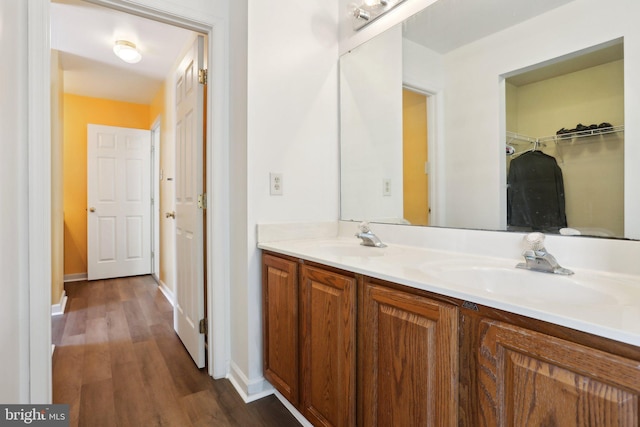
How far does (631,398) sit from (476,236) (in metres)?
0.78

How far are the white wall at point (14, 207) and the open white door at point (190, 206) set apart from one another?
0.72 metres

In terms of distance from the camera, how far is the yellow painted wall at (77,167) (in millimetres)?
3955

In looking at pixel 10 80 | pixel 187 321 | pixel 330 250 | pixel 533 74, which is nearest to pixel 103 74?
pixel 10 80

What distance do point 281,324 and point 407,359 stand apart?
72cm

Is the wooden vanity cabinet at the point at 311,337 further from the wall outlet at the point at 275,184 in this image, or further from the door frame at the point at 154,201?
the door frame at the point at 154,201

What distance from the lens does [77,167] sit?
159 inches

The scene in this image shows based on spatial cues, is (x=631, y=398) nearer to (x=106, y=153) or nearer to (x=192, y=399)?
(x=192, y=399)

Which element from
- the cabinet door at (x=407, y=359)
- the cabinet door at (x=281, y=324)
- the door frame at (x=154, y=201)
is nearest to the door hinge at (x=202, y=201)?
the cabinet door at (x=281, y=324)

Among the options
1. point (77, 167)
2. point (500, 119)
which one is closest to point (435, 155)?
point (500, 119)

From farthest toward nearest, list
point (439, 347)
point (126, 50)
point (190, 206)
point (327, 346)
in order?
1. point (126, 50)
2. point (190, 206)
3. point (327, 346)
4. point (439, 347)

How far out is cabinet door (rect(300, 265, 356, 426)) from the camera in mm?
1063

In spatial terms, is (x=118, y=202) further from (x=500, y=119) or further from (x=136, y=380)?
(x=500, y=119)

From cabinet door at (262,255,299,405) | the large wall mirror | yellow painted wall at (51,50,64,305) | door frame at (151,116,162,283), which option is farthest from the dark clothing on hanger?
door frame at (151,116,162,283)

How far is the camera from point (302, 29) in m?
1.76
